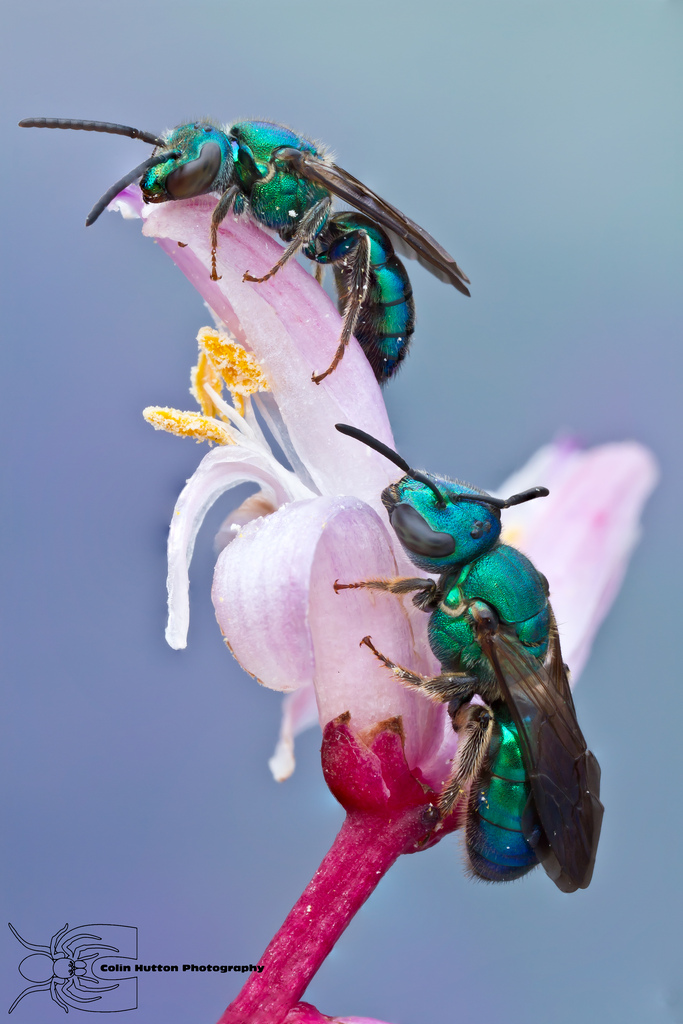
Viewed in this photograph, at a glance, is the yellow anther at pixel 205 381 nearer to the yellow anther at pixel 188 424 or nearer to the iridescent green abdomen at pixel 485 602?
the yellow anther at pixel 188 424

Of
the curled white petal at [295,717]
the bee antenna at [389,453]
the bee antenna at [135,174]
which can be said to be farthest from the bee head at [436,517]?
the curled white petal at [295,717]

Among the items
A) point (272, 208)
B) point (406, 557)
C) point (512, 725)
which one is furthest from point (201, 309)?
point (512, 725)

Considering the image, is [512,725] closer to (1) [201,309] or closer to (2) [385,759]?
(2) [385,759]

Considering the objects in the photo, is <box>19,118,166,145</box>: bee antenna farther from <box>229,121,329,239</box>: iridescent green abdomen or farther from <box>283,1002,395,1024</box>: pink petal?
<box>283,1002,395,1024</box>: pink petal

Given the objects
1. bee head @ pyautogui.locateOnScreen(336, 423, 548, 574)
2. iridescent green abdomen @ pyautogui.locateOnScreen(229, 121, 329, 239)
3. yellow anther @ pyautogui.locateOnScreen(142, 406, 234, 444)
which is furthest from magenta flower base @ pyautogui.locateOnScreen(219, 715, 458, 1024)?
iridescent green abdomen @ pyautogui.locateOnScreen(229, 121, 329, 239)

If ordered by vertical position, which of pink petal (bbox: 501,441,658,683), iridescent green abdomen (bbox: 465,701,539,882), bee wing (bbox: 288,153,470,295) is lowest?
iridescent green abdomen (bbox: 465,701,539,882)
